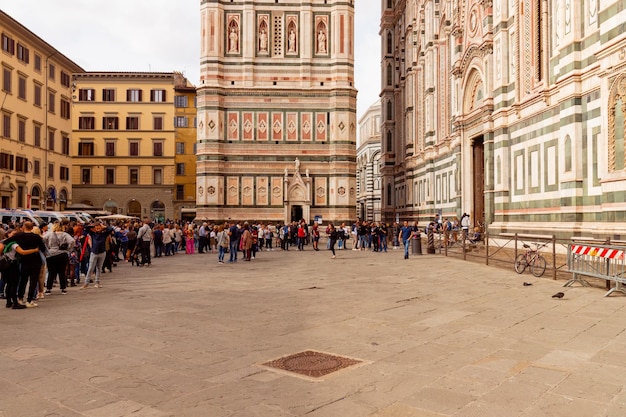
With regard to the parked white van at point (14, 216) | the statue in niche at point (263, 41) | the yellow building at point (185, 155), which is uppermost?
the statue in niche at point (263, 41)

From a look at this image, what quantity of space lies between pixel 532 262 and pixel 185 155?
47.3 m

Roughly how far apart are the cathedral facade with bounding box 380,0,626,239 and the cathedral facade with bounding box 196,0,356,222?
5189 mm

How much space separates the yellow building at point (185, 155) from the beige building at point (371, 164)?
73.7 ft

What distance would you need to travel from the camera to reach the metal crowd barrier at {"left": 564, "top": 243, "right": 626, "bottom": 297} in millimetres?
10531

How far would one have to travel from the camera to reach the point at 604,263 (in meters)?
11.2

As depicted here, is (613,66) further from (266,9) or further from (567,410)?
(266,9)

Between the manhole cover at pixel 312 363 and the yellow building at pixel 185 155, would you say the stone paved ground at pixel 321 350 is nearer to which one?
the manhole cover at pixel 312 363

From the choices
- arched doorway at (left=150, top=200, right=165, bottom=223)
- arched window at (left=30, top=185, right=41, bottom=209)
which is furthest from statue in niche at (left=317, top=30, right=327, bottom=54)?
arched doorway at (left=150, top=200, right=165, bottom=223)

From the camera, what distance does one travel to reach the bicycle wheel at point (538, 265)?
46.3ft

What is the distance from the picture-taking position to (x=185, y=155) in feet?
188

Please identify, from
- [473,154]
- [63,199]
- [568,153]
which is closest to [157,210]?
[63,199]

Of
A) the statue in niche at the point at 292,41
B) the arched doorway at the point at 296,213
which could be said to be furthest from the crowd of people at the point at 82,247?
the statue in niche at the point at 292,41

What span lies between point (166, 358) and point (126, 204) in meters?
52.6

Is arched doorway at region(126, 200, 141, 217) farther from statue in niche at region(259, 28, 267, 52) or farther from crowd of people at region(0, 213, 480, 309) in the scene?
crowd of people at region(0, 213, 480, 309)
